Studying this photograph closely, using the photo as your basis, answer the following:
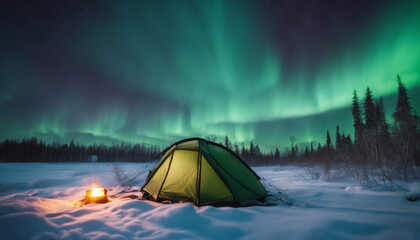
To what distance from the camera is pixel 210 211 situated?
3.51 m

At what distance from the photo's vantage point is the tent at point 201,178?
450cm

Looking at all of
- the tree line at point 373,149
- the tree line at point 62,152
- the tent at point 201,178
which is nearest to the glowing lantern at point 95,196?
the tent at point 201,178

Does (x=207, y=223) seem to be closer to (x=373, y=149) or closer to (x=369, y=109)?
(x=373, y=149)

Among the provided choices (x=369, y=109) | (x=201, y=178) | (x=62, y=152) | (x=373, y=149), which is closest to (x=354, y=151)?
(x=373, y=149)

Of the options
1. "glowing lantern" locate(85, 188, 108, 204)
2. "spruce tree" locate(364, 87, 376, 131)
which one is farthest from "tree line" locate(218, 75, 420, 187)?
"glowing lantern" locate(85, 188, 108, 204)

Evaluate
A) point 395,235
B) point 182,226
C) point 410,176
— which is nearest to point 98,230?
point 182,226

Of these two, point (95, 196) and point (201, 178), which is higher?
point (201, 178)

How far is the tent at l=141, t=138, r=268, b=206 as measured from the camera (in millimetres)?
4499

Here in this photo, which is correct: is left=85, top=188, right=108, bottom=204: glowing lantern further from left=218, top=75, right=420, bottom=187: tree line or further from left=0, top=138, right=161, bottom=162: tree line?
left=0, top=138, right=161, bottom=162: tree line

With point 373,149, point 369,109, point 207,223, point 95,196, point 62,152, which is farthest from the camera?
point 62,152

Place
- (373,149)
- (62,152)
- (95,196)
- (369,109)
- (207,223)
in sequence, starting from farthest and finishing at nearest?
(62,152), (369,109), (373,149), (95,196), (207,223)

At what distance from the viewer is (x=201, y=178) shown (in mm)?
4742

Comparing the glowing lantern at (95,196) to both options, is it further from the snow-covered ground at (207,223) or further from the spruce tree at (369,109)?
the spruce tree at (369,109)

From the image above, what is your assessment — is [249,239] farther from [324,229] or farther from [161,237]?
[161,237]
